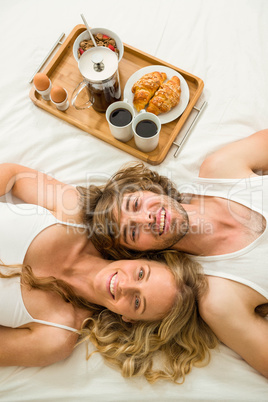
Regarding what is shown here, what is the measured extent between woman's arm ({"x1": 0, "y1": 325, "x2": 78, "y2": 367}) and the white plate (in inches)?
35.7

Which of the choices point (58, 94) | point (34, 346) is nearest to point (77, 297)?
point (34, 346)

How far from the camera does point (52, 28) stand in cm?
153

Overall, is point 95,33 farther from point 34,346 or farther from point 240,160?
point 34,346

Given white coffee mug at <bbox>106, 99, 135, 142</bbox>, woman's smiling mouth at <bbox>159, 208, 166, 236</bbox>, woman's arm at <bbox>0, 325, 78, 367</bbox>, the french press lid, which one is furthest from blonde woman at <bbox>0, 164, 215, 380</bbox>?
the french press lid

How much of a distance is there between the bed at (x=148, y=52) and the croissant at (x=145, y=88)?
19 centimetres

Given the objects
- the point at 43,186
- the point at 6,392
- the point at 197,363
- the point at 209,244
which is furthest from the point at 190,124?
the point at 6,392

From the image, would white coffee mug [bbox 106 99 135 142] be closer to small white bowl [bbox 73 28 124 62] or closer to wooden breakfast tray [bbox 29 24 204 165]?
wooden breakfast tray [bbox 29 24 204 165]

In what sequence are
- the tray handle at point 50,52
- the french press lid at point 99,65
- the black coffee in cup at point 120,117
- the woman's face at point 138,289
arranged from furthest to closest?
the tray handle at point 50,52
the black coffee in cup at point 120,117
the french press lid at point 99,65
the woman's face at point 138,289

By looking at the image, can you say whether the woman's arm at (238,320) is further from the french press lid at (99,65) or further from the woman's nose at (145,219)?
the french press lid at (99,65)

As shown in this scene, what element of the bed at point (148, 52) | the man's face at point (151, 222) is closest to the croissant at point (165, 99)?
the bed at point (148, 52)

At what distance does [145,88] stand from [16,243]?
0.78 meters

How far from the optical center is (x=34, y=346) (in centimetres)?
111

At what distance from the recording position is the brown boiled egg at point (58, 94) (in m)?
1.31

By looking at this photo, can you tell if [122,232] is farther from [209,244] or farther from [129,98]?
→ [129,98]
